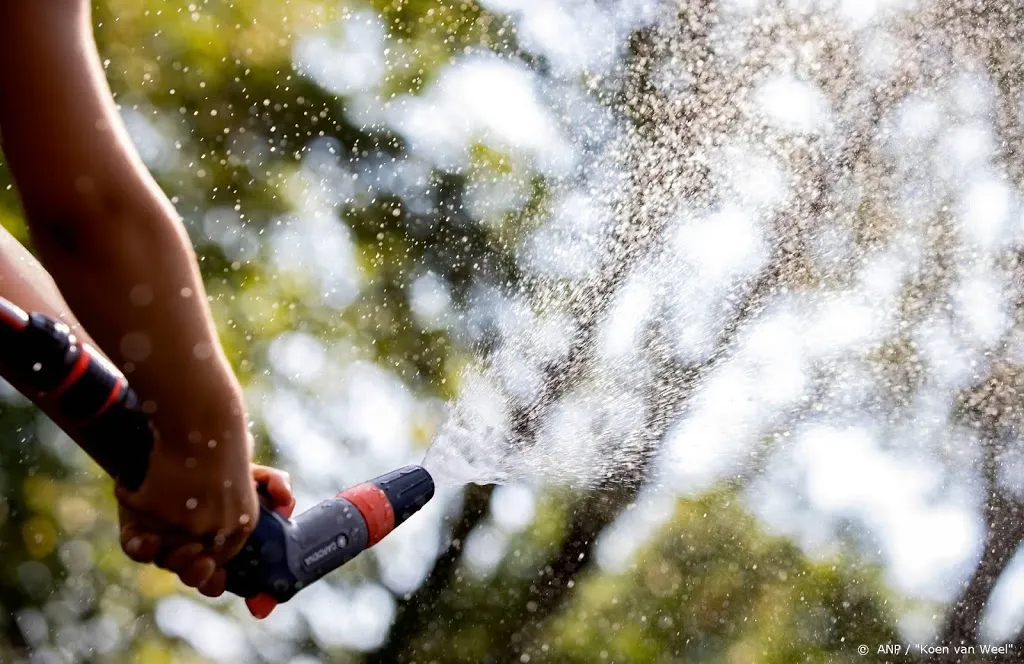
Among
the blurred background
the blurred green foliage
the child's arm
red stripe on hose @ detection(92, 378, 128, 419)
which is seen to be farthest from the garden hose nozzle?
the blurred green foliage

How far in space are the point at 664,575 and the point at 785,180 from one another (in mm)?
4835

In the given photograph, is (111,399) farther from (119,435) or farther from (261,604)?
(261,604)

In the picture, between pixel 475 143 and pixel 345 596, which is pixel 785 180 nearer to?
pixel 475 143

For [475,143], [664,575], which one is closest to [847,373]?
[664,575]

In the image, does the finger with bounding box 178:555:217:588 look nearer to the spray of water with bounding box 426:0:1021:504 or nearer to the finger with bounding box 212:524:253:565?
the finger with bounding box 212:524:253:565

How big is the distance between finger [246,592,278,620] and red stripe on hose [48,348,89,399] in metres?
0.57

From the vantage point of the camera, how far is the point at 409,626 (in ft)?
27.6

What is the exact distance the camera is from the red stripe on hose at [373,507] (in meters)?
1.69

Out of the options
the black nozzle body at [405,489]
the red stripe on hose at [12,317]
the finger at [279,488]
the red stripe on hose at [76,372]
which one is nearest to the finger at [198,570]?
the finger at [279,488]

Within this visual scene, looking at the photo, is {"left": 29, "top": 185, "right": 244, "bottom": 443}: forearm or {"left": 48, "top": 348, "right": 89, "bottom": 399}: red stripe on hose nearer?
{"left": 29, "top": 185, "right": 244, "bottom": 443}: forearm

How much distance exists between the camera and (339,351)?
759 cm

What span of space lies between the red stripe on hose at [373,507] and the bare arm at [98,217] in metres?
0.84

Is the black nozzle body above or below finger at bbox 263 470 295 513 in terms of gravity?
below

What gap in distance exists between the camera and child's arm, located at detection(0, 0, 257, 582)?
70 centimetres
